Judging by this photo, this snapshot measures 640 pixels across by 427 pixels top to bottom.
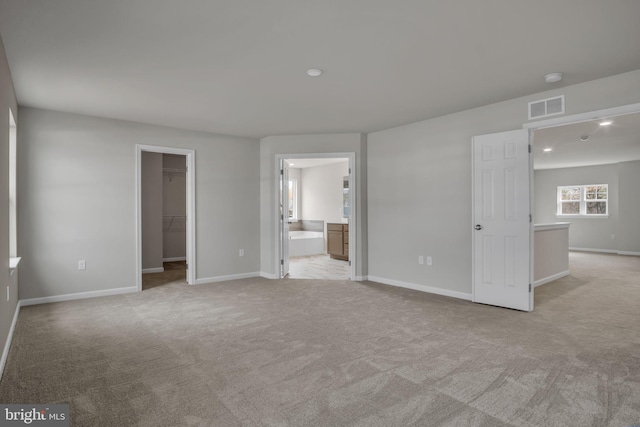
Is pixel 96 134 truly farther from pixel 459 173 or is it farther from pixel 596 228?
pixel 596 228

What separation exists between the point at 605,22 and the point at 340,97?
2.36 meters

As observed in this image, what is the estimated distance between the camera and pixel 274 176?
623 centimetres

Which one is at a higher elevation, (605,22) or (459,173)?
(605,22)

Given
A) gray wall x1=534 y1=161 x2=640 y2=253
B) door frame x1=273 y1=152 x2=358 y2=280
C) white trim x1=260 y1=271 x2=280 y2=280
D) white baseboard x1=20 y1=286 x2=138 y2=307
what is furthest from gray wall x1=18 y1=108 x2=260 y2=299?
gray wall x1=534 y1=161 x2=640 y2=253

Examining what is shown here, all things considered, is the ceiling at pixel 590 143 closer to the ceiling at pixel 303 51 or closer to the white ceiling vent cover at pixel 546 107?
the white ceiling vent cover at pixel 546 107

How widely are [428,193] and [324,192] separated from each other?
5.21 metres

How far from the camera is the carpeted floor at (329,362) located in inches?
81.9

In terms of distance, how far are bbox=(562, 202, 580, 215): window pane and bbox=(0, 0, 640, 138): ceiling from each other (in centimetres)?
867

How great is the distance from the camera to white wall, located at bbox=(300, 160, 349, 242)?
32.0 feet

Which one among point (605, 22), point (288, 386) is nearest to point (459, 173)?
point (605, 22)

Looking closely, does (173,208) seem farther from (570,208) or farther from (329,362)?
(570,208)

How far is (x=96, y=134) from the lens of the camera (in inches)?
193

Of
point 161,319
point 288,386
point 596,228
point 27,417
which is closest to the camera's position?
point 27,417

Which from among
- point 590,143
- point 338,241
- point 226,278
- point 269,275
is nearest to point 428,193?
point 269,275
